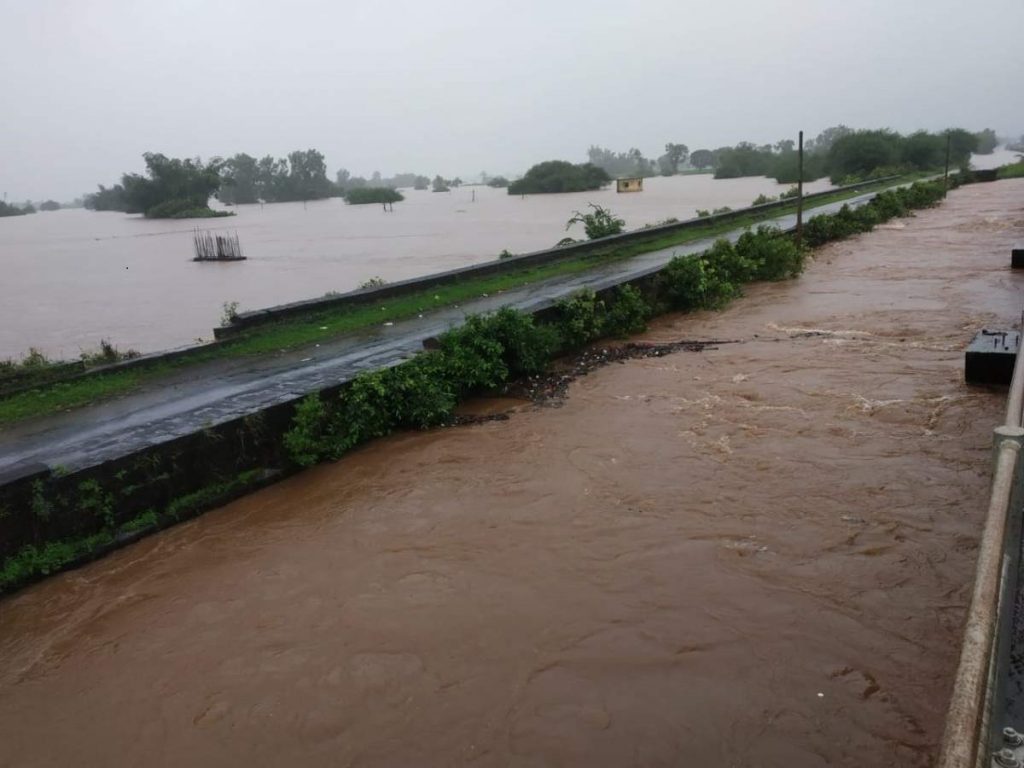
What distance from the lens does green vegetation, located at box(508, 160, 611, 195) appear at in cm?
7588

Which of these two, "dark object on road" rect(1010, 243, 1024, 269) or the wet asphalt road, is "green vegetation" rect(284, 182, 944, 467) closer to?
the wet asphalt road

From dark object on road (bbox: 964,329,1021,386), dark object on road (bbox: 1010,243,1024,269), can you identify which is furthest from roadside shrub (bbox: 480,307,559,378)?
dark object on road (bbox: 1010,243,1024,269)

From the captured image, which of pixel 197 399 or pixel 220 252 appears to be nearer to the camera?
pixel 197 399

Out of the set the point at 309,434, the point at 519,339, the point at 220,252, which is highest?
the point at 220,252

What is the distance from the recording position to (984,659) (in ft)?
7.92

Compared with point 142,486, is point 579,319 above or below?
above

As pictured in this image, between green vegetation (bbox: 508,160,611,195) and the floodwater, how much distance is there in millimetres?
26394

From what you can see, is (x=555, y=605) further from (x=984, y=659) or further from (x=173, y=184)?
(x=173, y=184)

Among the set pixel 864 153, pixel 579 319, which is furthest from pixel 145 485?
pixel 864 153

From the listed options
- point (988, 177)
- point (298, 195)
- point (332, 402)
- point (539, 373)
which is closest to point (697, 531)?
point (332, 402)

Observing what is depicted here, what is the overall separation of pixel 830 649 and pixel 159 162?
74.0m

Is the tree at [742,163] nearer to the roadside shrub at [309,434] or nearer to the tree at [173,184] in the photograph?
the tree at [173,184]

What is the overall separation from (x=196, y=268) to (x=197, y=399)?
22.9m

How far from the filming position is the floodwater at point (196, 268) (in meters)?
16.6
